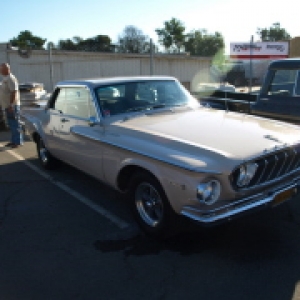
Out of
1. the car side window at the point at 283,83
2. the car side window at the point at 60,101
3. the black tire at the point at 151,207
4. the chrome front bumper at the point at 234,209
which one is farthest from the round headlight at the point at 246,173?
the car side window at the point at 60,101

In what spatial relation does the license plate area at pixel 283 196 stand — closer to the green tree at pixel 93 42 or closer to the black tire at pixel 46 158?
the black tire at pixel 46 158

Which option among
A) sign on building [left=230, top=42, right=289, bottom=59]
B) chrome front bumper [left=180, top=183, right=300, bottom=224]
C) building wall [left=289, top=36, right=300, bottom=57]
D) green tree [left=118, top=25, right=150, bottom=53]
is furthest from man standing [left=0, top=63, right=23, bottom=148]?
green tree [left=118, top=25, right=150, bottom=53]

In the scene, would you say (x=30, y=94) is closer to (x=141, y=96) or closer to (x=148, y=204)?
(x=141, y=96)

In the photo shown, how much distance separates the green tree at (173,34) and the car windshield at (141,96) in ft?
205

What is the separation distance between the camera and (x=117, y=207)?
481 centimetres

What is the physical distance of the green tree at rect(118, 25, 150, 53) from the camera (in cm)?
4914

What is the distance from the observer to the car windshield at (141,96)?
15.5ft

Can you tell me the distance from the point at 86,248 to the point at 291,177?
7.40 ft

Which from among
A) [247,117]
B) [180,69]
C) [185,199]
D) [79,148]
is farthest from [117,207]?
[180,69]

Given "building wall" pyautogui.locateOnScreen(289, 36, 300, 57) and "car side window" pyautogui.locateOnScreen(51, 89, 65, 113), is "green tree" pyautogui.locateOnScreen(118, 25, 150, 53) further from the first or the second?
"car side window" pyautogui.locateOnScreen(51, 89, 65, 113)

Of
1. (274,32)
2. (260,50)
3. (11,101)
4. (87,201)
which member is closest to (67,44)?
(274,32)

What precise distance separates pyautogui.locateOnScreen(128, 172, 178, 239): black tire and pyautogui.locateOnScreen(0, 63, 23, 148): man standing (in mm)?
5320

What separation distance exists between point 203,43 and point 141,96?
61168 millimetres

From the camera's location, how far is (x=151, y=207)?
388cm
